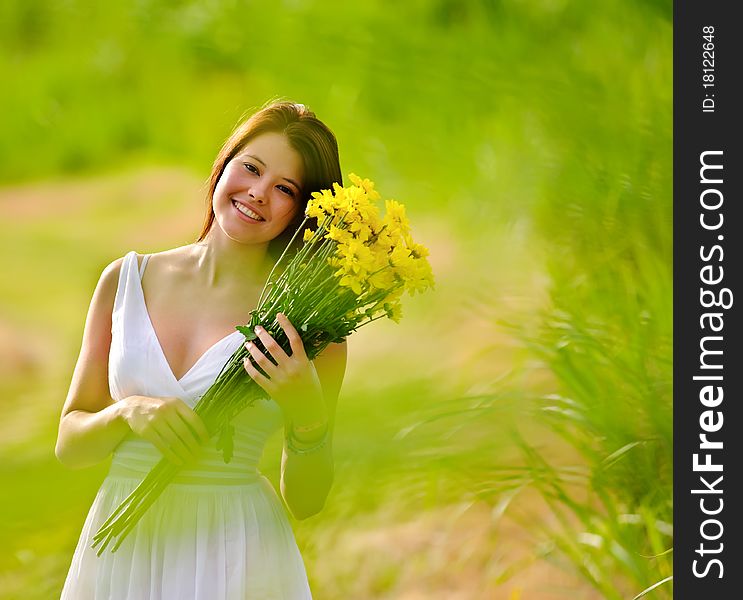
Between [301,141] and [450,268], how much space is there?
1030 mm

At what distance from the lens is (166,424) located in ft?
3.31

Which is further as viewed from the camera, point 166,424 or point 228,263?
point 228,263

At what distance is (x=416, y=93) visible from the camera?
2105mm

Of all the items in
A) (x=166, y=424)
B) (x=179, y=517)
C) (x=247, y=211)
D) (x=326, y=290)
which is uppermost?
(x=247, y=211)

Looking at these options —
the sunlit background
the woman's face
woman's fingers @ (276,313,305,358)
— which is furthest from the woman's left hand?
the sunlit background

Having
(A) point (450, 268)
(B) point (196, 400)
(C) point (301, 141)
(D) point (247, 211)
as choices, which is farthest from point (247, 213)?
(A) point (450, 268)

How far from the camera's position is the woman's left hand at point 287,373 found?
1.01 m

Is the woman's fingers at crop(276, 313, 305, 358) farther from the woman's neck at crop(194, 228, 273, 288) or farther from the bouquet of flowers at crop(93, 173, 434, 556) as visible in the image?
the woman's neck at crop(194, 228, 273, 288)

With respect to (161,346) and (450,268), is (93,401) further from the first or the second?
(450,268)

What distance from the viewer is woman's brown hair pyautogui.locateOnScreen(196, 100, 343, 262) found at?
1113 mm

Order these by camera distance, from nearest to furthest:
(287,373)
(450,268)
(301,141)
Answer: (287,373) → (301,141) → (450,268)
